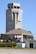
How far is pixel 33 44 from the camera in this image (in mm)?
68500

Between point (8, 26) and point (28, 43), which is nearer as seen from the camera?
point (28, 43)

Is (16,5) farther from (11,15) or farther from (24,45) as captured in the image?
(24,45)

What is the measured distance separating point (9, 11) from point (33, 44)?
193 ft

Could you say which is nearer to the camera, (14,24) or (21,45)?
(21,45)

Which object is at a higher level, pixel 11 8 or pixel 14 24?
pixel 11 8

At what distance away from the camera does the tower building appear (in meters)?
125

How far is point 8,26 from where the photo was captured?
124938 millimetres

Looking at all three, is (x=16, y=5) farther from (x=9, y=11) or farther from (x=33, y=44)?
(x=33, y=44)

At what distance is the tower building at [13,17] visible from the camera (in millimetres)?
124938

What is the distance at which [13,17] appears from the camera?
127m

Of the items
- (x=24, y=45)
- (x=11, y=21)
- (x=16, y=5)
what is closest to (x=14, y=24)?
(x=11, y=21)

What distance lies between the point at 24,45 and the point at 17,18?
5882 centimetres

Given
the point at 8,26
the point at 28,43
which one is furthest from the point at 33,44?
the point at 8,26

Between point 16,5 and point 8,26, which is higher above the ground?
point 16,5
